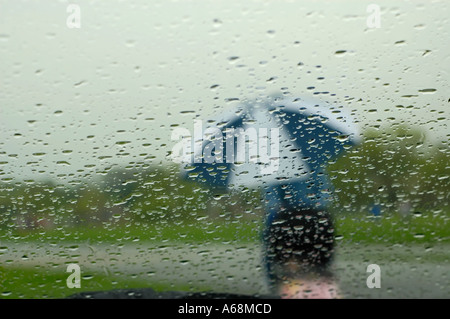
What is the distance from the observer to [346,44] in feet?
8.92

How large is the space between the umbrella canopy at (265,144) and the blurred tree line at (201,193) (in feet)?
0.30

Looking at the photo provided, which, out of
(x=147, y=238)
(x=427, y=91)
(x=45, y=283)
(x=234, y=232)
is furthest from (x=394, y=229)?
(x=45, y=283)

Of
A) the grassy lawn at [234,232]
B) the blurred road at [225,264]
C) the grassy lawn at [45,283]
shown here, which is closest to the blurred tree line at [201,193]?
the grassy lawn at [234,232]

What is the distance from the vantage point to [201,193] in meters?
2.77

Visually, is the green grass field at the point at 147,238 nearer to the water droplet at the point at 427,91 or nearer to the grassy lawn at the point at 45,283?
the grassy lawn at the point at 45,283

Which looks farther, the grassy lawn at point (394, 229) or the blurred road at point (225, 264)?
the grassy lawn at point (394, 229)

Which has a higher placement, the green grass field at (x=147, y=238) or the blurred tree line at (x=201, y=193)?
the blurred tree line at (x=201, y=193)

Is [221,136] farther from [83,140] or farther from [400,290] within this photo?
[400,290]

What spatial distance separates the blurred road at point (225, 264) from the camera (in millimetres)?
2701

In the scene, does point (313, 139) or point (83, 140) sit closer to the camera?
point (83, 140)

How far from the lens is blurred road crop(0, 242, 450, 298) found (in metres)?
2.70
